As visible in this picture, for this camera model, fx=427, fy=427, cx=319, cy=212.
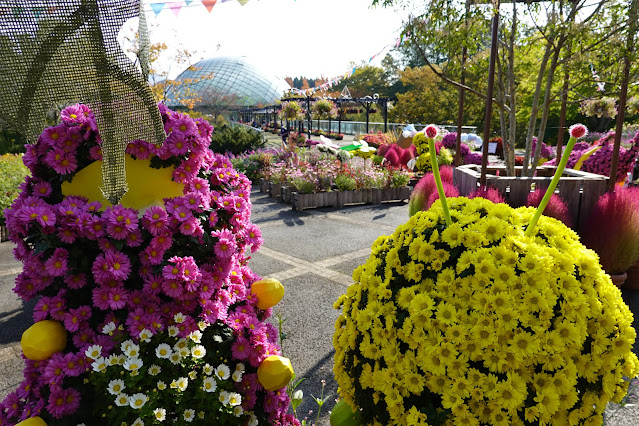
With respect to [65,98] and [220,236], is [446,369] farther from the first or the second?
[65,98]

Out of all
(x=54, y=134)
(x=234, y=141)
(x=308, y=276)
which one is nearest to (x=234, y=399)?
(x=54, y=134)

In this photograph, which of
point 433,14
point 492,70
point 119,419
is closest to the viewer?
point 119,419

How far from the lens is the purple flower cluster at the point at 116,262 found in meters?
1.71

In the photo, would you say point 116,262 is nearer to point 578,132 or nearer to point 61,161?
point 61,161

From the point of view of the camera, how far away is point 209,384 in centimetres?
176

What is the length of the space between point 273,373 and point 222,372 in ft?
0.85

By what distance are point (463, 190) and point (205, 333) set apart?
13.2 ft

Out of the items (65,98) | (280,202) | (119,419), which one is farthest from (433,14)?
(280,202)

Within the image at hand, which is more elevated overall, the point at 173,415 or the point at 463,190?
the point at 463,190

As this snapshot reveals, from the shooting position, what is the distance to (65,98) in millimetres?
1218

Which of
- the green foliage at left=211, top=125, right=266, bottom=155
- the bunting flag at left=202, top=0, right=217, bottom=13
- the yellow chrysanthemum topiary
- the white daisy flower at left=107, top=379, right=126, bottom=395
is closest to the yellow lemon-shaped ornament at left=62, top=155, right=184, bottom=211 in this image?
the white daisy flower at left=107, top=379, right=126, bottom=395

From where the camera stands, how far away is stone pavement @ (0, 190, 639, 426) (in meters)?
3.08

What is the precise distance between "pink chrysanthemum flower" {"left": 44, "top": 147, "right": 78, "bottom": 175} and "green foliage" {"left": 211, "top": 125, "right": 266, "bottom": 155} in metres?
14.0

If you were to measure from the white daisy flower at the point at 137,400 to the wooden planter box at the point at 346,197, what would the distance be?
7.38 metres
